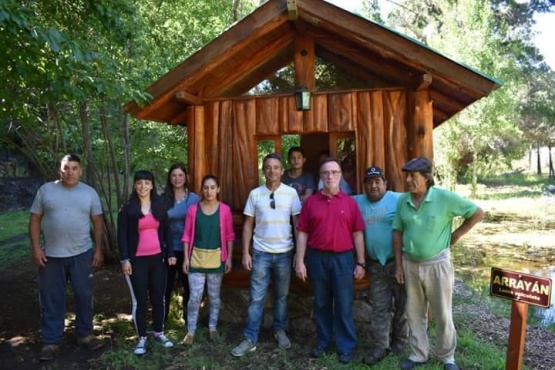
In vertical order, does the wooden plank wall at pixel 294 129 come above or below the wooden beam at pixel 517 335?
above

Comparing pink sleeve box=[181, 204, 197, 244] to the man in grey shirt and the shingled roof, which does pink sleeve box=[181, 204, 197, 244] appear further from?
the shingled roof

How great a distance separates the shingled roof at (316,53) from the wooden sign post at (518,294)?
2.13m

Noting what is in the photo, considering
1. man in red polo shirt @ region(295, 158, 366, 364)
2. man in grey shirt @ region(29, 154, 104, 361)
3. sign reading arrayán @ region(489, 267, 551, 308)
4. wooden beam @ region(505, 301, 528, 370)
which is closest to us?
sign reading arrayán @ region(489, 267, 551, 308)

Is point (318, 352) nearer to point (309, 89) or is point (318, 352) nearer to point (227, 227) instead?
point (227, 227)

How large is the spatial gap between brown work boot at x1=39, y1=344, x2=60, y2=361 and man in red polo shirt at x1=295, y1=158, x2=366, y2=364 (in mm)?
2542

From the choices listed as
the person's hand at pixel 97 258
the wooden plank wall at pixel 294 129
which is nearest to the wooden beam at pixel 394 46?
the wooden plank wall at pixel 294 129

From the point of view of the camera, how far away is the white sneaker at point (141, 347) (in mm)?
4512

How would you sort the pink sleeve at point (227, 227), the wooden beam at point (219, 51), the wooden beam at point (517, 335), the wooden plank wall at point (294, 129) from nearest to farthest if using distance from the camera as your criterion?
the wooden beam at point (517, 335), the pink sleeve at point (227, 227), the wooden beam at point (219, 51), the wooden plank wall at point (294, 129)

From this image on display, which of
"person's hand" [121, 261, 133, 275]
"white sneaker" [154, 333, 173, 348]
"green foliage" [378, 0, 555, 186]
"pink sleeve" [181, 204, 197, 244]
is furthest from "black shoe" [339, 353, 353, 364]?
"green foliage" [378, 0, 555, 186]

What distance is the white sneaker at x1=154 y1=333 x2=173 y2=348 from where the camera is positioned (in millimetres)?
4645

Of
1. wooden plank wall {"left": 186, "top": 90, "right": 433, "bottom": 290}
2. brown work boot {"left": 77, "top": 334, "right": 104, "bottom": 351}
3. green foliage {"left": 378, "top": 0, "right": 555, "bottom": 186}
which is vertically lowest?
brown work boot {"left": 77, "top": 334, "right": 104, "bottom": 351}

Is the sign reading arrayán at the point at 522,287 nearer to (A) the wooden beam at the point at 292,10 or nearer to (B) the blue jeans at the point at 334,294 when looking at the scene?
(B) the blue jeans at the point at 334,294

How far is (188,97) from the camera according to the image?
5.25m

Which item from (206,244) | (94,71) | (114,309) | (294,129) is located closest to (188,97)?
(94,71)
